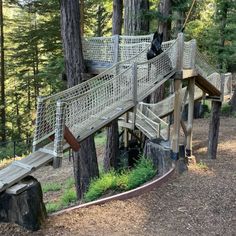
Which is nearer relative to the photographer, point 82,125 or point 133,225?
point 133,225

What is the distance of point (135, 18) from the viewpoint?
31.3 feet

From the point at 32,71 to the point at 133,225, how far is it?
20.4 metres

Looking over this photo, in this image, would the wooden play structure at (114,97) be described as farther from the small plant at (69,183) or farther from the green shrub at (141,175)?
the small plant at (69,183)

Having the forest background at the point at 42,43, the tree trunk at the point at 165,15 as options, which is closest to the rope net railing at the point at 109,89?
the tree trunk at the point at 165,15

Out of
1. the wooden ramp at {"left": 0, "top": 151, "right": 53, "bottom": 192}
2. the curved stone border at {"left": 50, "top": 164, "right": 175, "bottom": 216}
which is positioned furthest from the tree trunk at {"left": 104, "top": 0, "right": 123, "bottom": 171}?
the wooden ramp at {"left": 0, "top": 151, "right": 53, "bottom": 192}

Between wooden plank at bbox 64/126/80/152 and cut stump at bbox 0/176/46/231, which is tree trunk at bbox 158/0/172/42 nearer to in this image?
wooden plank at bbox 64/126/80/152

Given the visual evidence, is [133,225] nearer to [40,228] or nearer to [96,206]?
[96,206]

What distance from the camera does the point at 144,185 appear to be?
6109 millimetres

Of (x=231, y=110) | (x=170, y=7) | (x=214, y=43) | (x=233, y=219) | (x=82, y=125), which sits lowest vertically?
(x=231, y=110)

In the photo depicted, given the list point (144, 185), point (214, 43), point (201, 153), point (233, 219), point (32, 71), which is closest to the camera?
point (233, 219)

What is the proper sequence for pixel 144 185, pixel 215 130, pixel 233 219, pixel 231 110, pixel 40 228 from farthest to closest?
pixel 231 110
pixel 215 130
pixel 144 185
pixel 233 219
pixel 40 228

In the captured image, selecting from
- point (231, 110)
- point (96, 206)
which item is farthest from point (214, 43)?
point (96, 206)

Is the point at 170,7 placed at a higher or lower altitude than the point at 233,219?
higher

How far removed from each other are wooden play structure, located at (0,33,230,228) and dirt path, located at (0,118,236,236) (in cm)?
79
